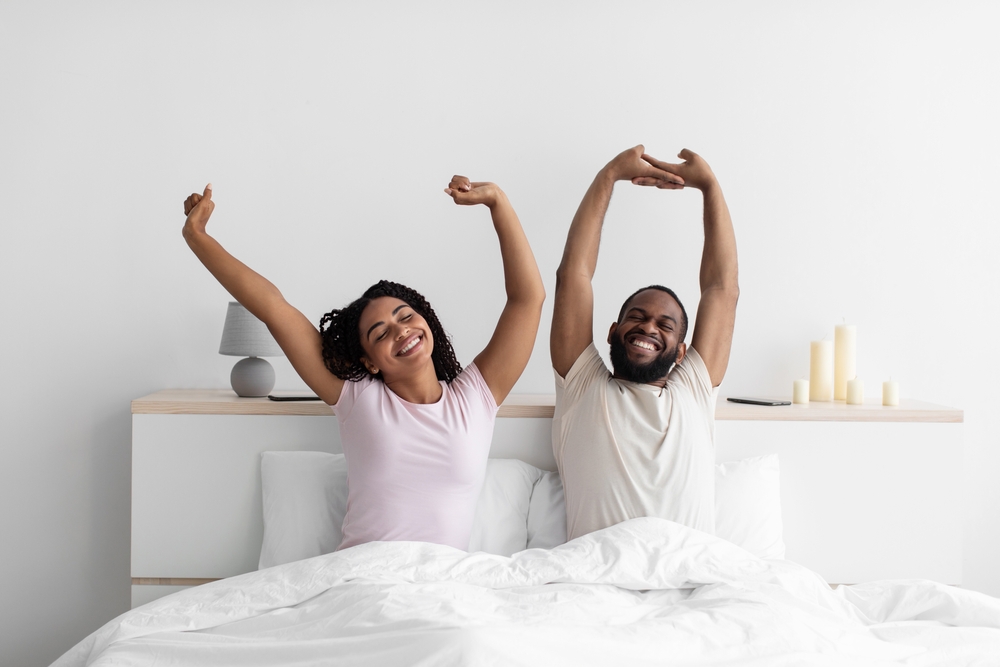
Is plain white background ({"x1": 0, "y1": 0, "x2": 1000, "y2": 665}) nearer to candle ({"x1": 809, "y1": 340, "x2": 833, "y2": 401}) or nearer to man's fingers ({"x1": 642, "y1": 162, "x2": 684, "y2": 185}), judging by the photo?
candle ({"x1": 809, "y1": 340, "x2": 833, "y2": 401})

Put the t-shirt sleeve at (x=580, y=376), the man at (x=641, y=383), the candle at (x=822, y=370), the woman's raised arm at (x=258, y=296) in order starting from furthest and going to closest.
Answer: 1. the candle at (x=822, y=370)
2. the t-shirt sleeve at (x=580, y=376)
3. the man at (x=641, y=383)
4. the woman's raised arm at (x=258, y=296)

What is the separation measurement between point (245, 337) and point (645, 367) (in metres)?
1.12

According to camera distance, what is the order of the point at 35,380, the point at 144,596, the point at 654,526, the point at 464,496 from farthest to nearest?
the point at 35,380 < the point at 144,596 < the point at 464,496 < the point at 654,526

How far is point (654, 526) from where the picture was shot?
1.71 metres

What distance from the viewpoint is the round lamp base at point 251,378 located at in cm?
217

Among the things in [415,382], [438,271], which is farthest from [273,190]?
[415,382]

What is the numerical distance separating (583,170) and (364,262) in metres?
0.76

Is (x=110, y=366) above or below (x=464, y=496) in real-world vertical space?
above

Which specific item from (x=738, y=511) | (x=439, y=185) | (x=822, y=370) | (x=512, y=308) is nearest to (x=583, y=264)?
(x=512, y=308)

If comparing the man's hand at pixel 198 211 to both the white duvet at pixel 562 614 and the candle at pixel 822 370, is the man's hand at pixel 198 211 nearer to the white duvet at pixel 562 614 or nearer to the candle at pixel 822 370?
the white duvet at pixel 562 614

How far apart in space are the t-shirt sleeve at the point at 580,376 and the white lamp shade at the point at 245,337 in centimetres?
84

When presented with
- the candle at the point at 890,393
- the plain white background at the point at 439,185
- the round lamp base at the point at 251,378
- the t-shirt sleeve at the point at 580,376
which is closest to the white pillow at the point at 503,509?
the t-shirt sleeve at the point at 580,376

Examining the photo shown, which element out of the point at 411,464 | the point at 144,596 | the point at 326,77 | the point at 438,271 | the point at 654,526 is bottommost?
the point at 144,596

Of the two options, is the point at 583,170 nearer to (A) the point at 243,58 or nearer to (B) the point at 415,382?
(B) the point at 415,382
